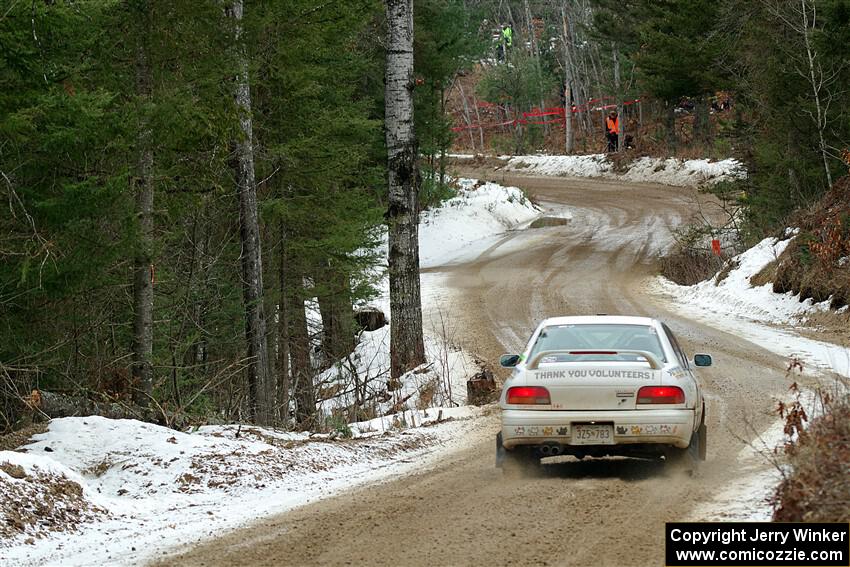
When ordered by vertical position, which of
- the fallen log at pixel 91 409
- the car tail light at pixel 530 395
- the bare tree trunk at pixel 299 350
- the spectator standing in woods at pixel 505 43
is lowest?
the bare tree trunk at pixel 299 350

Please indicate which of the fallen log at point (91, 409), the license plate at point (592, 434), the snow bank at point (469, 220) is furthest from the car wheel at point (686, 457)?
the snow bank at point (469, 220)

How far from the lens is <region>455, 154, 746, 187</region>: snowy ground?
4916cm

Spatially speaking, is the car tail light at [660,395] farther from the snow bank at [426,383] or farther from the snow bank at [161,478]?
the snow bank at [426,383]

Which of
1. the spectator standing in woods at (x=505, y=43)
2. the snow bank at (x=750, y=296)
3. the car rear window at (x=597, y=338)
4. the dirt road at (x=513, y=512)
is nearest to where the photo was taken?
the dirt road at (x=513, y=512)

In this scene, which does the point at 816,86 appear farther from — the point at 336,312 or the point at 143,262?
the point at 143,262

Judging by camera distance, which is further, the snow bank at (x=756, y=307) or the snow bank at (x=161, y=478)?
the snow bank at (x=756, y=307)

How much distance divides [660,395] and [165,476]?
171 inches

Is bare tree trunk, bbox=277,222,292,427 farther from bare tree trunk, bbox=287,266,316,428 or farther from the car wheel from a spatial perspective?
the car wheel

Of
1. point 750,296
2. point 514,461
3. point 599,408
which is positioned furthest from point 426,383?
point 750,296

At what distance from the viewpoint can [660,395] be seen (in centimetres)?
886

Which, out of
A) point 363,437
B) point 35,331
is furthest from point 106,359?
point 363,437

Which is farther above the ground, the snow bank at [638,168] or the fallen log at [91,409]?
the snow bank at [638,168]

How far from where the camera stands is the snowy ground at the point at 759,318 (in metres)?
9.53

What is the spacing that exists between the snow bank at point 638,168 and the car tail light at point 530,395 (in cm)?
3505
